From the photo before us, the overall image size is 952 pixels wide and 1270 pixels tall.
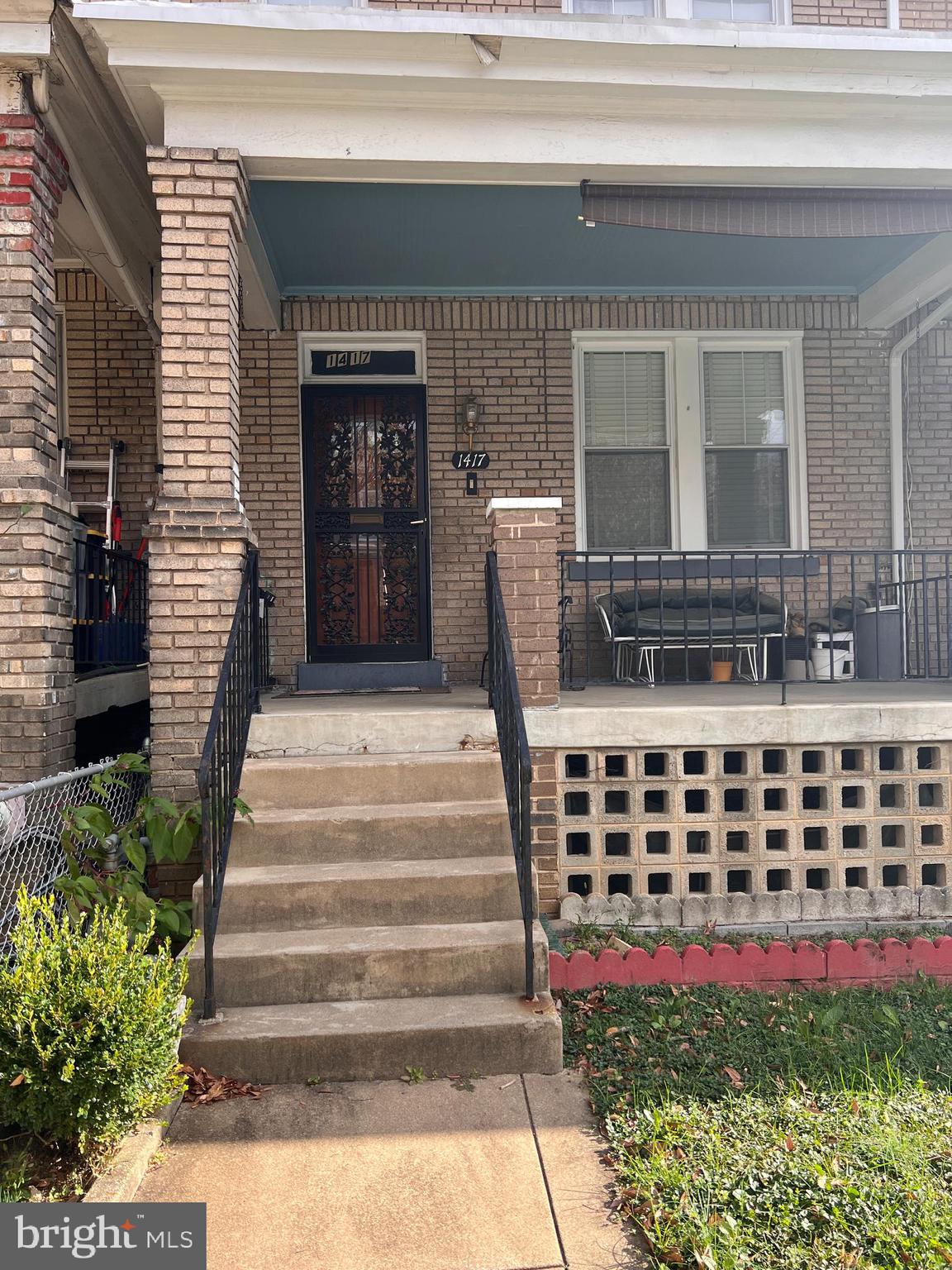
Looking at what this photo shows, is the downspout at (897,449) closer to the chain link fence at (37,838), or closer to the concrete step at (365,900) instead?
the concrete step at (365,900)

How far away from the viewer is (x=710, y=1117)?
9.88 ft

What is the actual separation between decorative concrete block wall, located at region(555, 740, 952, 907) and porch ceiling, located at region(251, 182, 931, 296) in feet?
11.2

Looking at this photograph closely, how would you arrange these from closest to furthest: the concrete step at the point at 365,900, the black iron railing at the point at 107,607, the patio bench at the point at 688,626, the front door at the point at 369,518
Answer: the concrete step at the point at 365,900, the black iron railing at the point at 107,607, the patio bench at the point at 688,626, the front door at the point at 369,518

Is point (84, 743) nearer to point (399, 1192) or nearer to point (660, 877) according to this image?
Answer: point (660, 877)

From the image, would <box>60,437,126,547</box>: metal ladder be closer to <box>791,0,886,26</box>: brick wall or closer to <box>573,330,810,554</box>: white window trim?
<box>573,330,810,554</box>: white window trim

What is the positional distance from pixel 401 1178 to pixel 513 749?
188 cm

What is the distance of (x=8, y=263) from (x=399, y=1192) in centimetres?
446

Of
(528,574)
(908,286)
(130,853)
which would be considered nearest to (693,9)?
(908,286)

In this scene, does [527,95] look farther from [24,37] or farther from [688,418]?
[688,418]

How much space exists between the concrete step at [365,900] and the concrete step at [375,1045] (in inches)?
19.2

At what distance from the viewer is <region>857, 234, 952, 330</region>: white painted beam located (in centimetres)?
676

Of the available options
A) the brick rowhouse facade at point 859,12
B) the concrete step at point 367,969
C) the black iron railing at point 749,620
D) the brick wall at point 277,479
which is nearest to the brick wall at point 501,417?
the brick wall at point 277,479

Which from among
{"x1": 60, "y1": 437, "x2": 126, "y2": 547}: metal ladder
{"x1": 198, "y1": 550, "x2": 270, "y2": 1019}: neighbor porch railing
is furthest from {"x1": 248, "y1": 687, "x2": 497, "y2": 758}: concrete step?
{"x1": 60, "y1": 437, "x2": 126, "y2": 547}: metal ladder

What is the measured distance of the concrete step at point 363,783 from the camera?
441 cm
